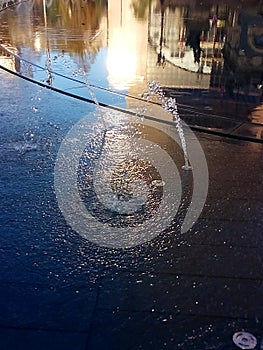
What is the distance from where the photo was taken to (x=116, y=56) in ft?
40.0

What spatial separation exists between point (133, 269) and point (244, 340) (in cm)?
109

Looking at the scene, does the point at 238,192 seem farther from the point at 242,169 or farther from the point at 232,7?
the point at 232,7

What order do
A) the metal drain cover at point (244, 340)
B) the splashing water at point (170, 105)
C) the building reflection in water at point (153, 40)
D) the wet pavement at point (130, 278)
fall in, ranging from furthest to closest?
1. the building reflection in water at point (153, 40)
2. the splashing water at point (170, 105)
3. the wet pavement at point (130, 278)
4. the metal drain cover at point (244, 340)

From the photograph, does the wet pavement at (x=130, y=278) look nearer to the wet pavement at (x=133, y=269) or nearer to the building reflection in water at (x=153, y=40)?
the wet pavement at (x=133, y=269)

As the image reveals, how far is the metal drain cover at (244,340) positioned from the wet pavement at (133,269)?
0.04 meters

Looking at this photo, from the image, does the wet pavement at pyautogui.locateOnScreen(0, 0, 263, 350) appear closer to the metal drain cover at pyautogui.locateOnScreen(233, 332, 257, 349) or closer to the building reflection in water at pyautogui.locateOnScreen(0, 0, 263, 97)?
the metal drain cover at pyautogui.locateOnScreen(233, 332, 257, 349)

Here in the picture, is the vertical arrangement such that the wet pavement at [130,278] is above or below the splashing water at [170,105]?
below

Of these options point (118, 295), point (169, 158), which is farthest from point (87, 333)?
point (169, 158)

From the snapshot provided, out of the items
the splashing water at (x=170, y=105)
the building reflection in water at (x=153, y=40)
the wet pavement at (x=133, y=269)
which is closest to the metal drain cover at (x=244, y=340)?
the wet pavement at (x=133, y=269)

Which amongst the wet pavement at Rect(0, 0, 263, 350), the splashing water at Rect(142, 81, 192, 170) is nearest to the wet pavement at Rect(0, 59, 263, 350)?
the wet pavement at Rect(0, 0, 263, 350)

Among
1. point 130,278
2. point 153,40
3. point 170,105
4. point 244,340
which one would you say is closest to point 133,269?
point 130,278

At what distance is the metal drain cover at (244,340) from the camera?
9.54 ft

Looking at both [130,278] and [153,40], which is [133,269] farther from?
[153,40]

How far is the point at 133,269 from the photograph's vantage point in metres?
3.69
